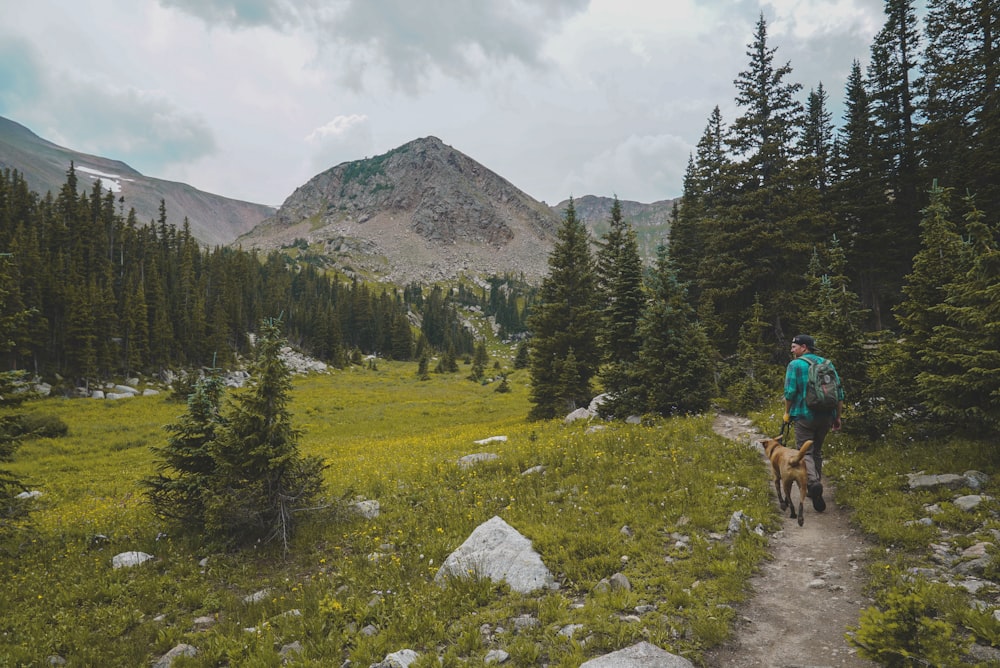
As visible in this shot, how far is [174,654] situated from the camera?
6.51 meters

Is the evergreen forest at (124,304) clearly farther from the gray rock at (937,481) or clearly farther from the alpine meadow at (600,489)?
the gray rock at (937,481)

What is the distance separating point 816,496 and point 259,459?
11489 mm

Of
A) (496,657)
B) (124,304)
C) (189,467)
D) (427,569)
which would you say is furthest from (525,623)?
(124,304)

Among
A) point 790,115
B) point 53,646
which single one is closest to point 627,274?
point 790,115

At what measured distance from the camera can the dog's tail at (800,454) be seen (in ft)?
25.7

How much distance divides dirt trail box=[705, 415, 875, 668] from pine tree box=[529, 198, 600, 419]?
19.3 m

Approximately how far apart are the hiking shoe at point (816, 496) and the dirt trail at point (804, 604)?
25 centimetres

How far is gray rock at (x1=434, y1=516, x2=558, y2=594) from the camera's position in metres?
7.11

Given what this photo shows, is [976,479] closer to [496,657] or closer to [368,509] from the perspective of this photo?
[496,657]

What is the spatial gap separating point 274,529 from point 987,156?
3822 cm

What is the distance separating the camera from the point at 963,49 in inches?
1024

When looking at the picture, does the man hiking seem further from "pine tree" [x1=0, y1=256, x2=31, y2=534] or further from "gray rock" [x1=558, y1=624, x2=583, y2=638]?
"pine tree" [x1=0, y1=256, x2=31, y2=534]

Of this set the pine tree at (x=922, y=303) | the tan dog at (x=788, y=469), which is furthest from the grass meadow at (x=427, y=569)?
the pine tree at (x=922, y=303)

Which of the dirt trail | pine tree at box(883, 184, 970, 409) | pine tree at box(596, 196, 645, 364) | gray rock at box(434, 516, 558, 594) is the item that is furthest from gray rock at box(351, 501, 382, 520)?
pine tree at box(596, 196, 645, 364)
